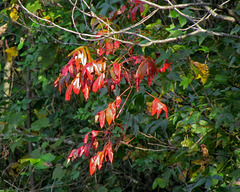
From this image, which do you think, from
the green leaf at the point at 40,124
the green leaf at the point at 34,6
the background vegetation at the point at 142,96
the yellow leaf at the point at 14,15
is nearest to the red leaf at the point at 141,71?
the background vegetation at the point at 142,96

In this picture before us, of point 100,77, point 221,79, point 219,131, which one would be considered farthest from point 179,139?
point 100,77

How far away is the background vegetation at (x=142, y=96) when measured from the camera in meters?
1.90

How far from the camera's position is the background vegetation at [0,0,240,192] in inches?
74.9

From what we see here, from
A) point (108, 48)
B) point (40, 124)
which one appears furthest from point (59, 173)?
point (108, 48)

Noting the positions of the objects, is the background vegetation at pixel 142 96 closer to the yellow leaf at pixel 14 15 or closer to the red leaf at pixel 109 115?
the yellow leaf at pixel 14 15

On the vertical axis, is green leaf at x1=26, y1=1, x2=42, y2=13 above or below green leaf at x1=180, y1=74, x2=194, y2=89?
above

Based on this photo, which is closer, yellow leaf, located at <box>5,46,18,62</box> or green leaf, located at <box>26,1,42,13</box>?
green leaf, located at <box>26,1,42,13</box>

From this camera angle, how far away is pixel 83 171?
11.6 ft

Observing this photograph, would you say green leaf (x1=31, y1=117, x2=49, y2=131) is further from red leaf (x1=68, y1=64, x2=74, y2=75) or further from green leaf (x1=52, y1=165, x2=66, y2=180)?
red leaf (x1=68, y1=64, x2=74, y2=75)

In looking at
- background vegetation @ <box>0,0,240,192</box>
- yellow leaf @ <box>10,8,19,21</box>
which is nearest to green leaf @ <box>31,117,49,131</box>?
background vegetation @ <box>0,0,240,192</box>

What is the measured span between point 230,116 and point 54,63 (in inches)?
76.7

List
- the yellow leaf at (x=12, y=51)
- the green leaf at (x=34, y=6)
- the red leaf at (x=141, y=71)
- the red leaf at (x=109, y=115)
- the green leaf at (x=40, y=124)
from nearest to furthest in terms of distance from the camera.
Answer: the red leaf at (x=141, y=71) < the red leaf at (x=109, y=115) < the green leaf at (x=34, y=6) < the green leaf at (x=40, y=124) < the yellow leaf at (x=12, y=51)

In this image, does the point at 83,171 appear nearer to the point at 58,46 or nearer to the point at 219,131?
the point at 58,46

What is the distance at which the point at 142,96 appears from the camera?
2.08m
